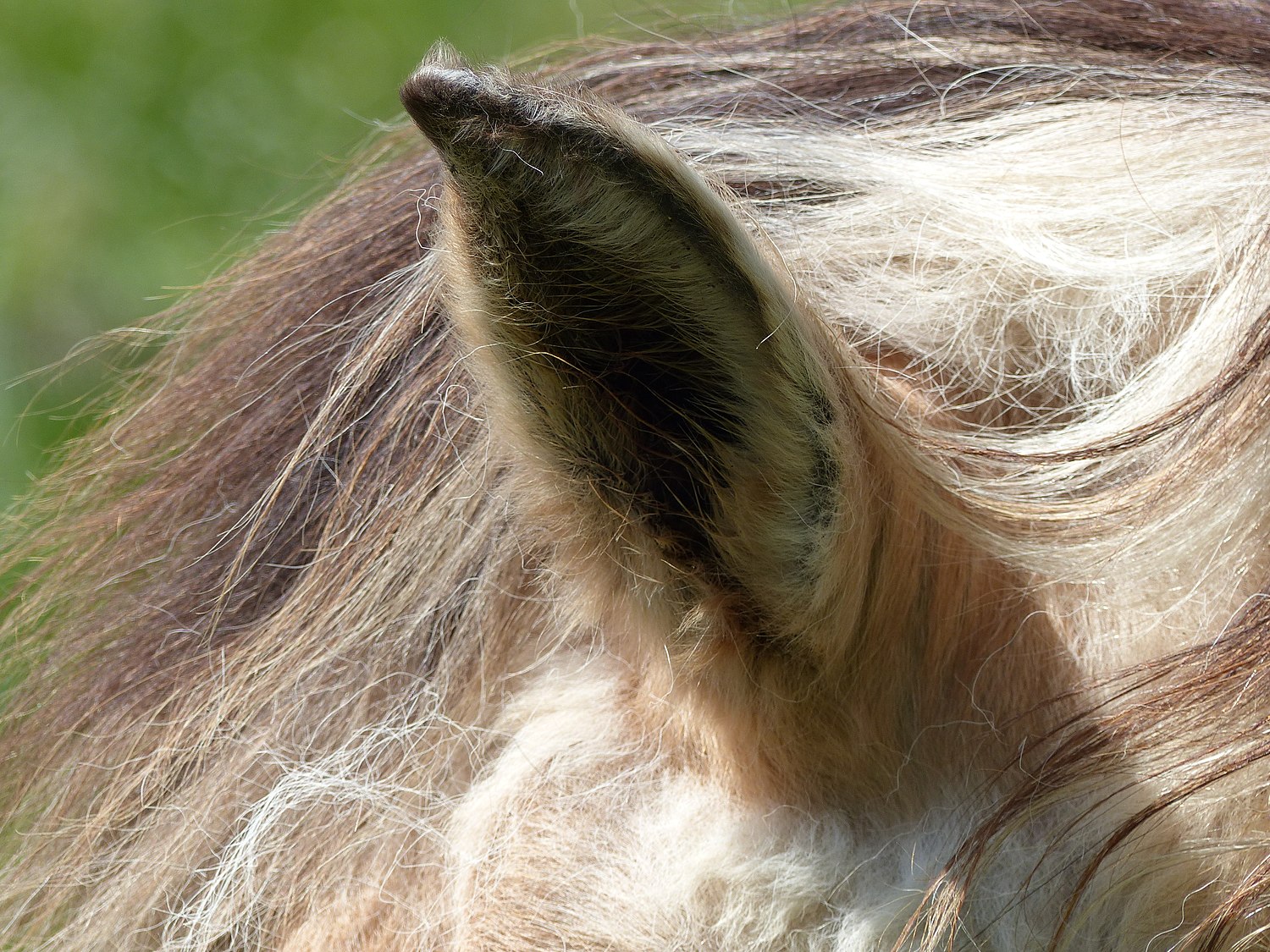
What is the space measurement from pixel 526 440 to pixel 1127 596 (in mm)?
491

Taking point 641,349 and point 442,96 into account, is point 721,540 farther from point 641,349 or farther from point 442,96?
point 442,96

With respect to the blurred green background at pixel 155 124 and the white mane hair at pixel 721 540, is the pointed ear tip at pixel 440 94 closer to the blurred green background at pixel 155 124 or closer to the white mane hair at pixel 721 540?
the white mane hair at pixel 721 540

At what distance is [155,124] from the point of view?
370cm

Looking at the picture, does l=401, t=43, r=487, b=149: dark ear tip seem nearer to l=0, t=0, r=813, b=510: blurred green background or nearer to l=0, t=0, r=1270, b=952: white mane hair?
l=0, t=0, r=1270, b=952: white mane hair

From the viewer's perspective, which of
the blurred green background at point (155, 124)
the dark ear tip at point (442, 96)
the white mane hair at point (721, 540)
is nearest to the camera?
the dark ear tip at point (442, 96)

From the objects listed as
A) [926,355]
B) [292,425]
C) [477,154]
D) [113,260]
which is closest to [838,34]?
[926,355]

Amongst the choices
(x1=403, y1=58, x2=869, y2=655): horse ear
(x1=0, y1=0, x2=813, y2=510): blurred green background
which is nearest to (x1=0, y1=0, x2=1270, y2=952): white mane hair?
(x1=403, y1=58, x2=869, y2=655): horse ear

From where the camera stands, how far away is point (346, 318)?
1.35 meters

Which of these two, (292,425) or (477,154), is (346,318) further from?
(477,154)

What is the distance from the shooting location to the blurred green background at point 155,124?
10.5 ft

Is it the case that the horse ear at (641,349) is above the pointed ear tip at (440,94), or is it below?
below

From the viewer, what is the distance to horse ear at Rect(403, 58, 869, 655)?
2.64 ft

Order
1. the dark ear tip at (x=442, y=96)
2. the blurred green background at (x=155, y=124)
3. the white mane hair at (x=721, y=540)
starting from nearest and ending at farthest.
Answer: the dark ear tip at (x=442, y=96), the white mane hair at (x=721, y=540), the blurred green background at (x=155, y=124)

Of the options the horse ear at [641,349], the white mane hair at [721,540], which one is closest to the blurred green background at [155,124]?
the white mane hair at [721,540]
